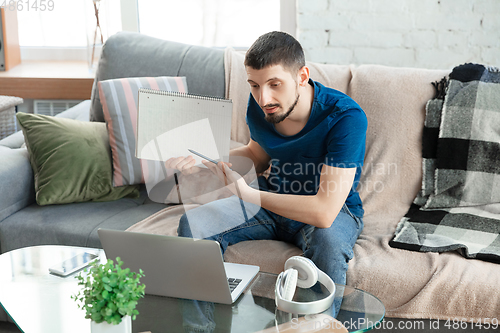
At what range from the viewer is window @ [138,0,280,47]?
2.47 metres

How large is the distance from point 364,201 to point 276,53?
28.7 inches

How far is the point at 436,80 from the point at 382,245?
0.67 m

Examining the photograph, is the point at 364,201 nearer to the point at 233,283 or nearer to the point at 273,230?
the point at 273,230

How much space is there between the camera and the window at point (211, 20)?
2.47 m

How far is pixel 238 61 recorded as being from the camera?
185 centimetres

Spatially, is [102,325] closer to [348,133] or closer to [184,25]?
[348,133]

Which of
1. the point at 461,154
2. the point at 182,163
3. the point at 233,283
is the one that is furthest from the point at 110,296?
the point at 461,154

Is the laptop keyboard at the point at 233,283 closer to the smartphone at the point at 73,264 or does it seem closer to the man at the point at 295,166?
the man at the point at 295,166

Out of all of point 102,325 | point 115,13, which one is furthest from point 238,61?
point 102,325

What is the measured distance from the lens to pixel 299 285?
3.29 ft

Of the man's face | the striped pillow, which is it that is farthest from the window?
the man's face

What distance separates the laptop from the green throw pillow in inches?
29.0

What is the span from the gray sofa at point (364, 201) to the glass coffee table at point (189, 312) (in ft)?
0.99

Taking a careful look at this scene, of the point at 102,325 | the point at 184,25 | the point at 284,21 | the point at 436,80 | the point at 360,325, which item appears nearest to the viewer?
the point at 102,325
